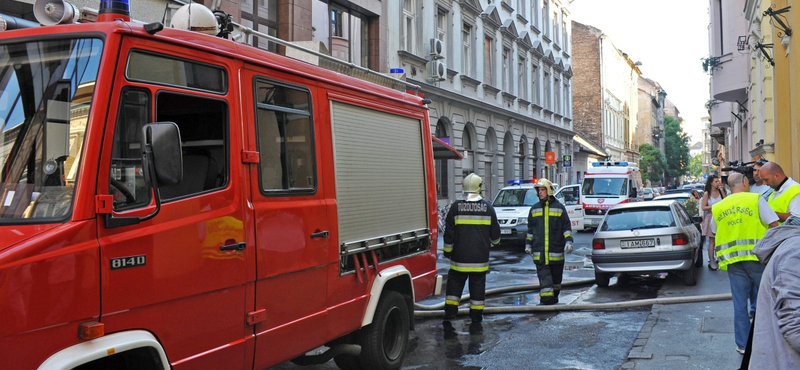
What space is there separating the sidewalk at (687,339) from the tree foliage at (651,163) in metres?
67.7

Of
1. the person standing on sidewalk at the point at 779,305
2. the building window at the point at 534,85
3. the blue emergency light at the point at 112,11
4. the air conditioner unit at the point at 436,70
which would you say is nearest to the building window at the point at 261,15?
the air conditioner unit at the point at 436,70

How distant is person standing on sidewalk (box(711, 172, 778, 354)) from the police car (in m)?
8.85

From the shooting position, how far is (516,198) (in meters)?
19.7

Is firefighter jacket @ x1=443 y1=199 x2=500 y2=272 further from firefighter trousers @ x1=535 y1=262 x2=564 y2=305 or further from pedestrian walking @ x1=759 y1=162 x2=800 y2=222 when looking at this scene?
pedestrian walking @ x1=759 y1=162 x2=800 y2=222

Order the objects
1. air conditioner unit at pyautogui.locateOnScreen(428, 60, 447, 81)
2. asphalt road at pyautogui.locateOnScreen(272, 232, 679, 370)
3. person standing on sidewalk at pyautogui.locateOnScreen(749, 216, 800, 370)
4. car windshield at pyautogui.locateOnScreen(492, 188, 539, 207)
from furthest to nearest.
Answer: air conditioner unit at pyautogui.locateOnScreen(428, 60, 447, 81)
car windshield at pyautogui.locateOnScreen(492, 188, 539, 207)
asphalt road at pyautogui.locateOnScreen(272, 232, 679, 370)
person standing on sidewalk at pyautogui.locateOnScreen(749, 216, 800, 370)

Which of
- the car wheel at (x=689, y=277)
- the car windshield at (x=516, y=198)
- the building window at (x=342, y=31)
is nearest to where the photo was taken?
the car wheel at (x=689, y=277)

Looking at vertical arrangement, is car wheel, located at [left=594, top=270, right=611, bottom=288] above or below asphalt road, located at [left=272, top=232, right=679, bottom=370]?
above

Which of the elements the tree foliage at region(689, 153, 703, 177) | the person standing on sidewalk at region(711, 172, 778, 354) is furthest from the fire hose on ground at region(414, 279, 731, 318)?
the tree foliage at region(689, 153, 703, 177)

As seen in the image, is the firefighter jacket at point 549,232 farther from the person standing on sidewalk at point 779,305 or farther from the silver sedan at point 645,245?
the person standing on sidewalk at point 779,305

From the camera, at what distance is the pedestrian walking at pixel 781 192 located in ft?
23.4

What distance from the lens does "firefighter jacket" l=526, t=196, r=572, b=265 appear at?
9922 millimetres

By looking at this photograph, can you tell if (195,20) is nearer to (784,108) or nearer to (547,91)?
(784,108)

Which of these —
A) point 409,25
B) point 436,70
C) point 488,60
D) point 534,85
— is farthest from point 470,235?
point 534,85

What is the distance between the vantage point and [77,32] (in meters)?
3.57
